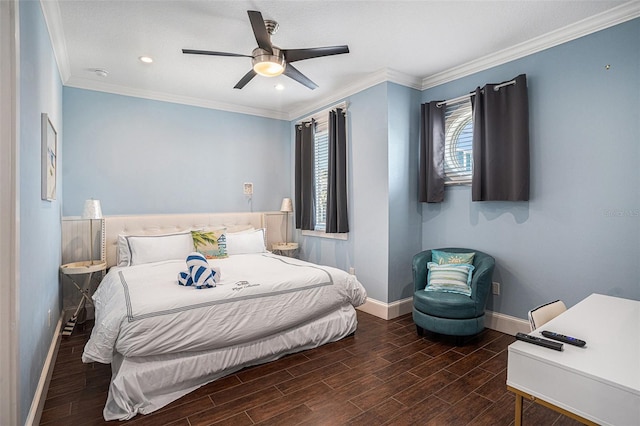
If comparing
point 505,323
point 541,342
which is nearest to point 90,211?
point 541,342

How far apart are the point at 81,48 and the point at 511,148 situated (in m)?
4.19

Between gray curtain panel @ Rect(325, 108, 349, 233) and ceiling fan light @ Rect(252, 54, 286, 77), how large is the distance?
1.61 m

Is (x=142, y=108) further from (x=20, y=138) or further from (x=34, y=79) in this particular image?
(x=20, y=138)

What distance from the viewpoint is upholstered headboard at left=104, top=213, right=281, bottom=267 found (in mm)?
3969

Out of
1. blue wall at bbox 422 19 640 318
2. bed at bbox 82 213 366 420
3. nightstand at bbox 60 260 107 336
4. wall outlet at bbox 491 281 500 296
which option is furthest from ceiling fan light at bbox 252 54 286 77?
wall outlet at bbox 491 281 500 296

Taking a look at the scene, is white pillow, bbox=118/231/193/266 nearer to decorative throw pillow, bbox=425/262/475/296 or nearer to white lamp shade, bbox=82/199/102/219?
white lamp shade, bbox=82/199/102/219

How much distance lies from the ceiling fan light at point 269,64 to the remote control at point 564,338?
8.38 ft

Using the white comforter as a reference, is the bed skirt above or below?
below

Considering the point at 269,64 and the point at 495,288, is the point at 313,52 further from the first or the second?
the point at 495,288

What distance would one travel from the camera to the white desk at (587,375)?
1.05 m

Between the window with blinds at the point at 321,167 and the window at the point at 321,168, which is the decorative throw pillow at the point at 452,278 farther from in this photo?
the window with blinds at the point at 321,167

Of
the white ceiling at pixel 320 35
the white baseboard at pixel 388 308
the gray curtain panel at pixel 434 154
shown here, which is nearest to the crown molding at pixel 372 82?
the white ceiling at pixel 320 35

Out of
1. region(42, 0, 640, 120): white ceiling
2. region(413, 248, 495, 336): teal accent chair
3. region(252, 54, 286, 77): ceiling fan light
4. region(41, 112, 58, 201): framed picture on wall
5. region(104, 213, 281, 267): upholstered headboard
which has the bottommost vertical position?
region(413, 248, 495, 336): teal accent chair

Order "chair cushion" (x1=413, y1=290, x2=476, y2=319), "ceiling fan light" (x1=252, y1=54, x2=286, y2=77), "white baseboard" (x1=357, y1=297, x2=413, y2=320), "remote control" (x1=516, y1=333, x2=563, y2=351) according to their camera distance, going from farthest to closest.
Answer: "white baseboard" (x1=357, y1=297, x2=413, y2=320)
"chair cushion" (x1=413, y1=290, x2=476, y2=319)
"ceiling fan light" (x1=252, y1=54, x2=286, y2=77)
"remote control" (x1=516, y1=333, x2=563, y2=351)
